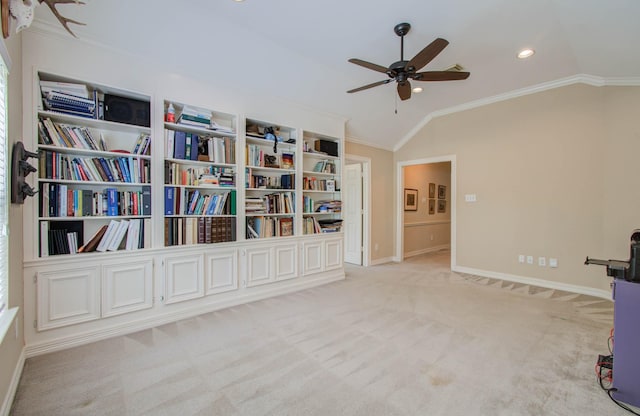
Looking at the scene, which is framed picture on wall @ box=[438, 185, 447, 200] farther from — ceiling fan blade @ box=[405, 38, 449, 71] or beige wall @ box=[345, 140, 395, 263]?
ceiling fan blade @ box=[405, 38, 449, 71]

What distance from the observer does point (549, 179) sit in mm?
4066

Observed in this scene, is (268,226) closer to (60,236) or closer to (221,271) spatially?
(221,271)

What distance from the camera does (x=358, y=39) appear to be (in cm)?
297

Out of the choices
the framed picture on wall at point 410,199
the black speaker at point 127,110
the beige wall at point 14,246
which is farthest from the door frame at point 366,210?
the beige wall at point 14,246

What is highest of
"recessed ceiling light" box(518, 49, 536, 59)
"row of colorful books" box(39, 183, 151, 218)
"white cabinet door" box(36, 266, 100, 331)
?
"recessed ceiling light" box(518, 49, 536, 59)

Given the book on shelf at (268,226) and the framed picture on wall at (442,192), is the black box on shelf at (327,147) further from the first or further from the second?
the framed picture on wall at (442,192)

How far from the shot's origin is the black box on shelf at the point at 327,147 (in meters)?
4.30

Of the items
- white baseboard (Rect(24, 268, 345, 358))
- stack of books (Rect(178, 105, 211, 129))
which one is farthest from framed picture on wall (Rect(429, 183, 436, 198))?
stack of books (Rect(178, 105, 211, 129))

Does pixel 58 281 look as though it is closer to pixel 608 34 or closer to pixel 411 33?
pixel 411 33

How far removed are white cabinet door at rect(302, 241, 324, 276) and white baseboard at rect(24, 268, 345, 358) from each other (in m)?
0.12

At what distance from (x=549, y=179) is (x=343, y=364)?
415cm

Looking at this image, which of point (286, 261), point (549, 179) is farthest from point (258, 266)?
point (549, 179)

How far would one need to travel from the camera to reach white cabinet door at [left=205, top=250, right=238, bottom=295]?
3.15 metres

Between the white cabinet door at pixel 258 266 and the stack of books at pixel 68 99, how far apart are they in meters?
2.11
